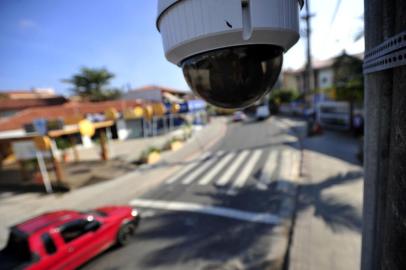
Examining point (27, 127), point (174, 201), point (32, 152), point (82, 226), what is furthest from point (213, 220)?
point (27, 127)

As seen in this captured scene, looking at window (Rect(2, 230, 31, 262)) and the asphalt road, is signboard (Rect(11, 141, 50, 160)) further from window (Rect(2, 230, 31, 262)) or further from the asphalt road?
window (Rect(2, 230, 31, 262))

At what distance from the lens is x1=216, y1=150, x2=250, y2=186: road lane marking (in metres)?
9.04

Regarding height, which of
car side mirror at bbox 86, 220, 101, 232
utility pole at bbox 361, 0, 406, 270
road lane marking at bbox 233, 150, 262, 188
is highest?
utility pole at bbox 361, 0, 406, 270

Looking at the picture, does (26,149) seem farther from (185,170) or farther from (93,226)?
(93,226)

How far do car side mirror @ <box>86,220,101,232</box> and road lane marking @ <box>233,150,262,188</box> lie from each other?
500cm

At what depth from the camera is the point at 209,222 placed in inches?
235

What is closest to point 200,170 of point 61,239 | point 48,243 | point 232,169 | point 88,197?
point 232,169

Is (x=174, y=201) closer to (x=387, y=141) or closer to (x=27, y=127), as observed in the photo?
(x=387, y=141)

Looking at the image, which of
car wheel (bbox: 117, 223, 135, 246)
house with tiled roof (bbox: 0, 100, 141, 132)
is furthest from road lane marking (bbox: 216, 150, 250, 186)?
house with tiled roof (bbox: 0, 100, 141, 132)

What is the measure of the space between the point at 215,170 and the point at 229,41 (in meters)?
10.2

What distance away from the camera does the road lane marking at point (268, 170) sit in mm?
8409

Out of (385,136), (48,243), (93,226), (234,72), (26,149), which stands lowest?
(93,226)

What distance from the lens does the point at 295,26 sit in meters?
0.84

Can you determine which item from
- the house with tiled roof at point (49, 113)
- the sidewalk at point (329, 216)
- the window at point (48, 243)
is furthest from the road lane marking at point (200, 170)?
the house with tiled roof at point (49, 113)
